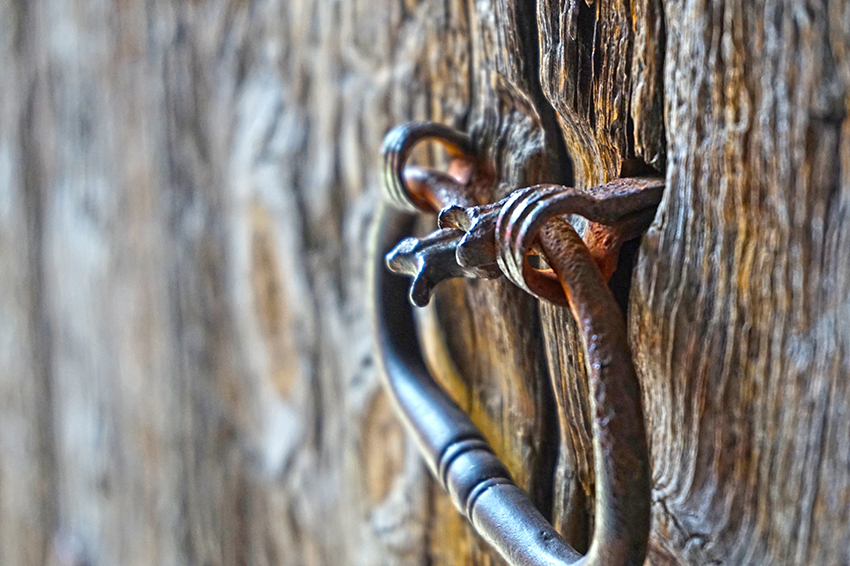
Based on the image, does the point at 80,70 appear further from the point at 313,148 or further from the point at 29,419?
the point at 29,419

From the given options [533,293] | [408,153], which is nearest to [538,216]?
[533,293]

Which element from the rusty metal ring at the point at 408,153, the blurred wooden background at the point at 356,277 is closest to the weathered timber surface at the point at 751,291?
the blurred wooden background at the point at 356,277

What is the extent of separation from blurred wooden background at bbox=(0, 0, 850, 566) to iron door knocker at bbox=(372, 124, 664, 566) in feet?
0.10

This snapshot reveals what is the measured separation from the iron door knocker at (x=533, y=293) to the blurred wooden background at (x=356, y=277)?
0.03 m

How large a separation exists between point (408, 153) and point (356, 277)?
261mm

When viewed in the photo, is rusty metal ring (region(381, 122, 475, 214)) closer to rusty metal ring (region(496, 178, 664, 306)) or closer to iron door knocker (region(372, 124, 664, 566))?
iron door knocker (region(372, 124, 664, 566))

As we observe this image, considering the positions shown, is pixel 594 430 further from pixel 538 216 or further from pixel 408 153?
pixel 408 153

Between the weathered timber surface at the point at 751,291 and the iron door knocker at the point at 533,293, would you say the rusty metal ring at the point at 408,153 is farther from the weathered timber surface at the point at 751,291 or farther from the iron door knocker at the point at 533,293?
the weathered timber surface at the point at 751,291

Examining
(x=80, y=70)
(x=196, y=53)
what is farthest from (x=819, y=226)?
(x=80, y=70)

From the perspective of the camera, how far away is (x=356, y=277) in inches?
26.5

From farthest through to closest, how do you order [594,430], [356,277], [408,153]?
1. [356,277]
2. [408,153]
3. [594,430]

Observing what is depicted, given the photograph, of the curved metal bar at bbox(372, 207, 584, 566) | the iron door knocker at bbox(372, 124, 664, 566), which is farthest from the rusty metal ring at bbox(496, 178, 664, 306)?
the curved metal bar at bbox(372, 207, 584, 566)

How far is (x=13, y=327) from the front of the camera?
4.06ft

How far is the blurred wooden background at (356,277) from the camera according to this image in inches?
11.6
